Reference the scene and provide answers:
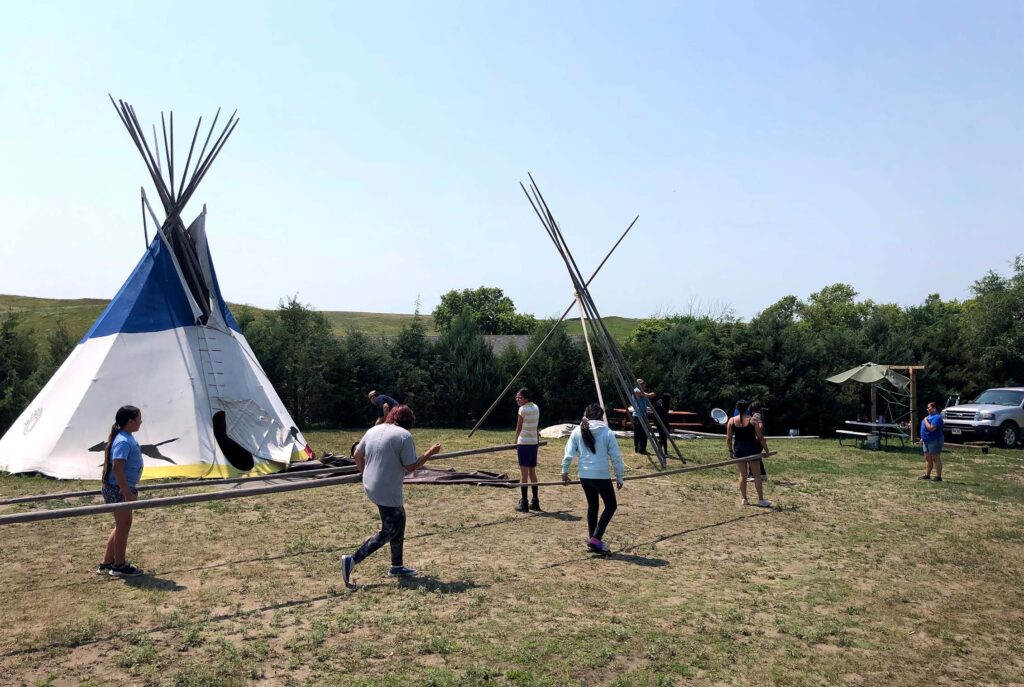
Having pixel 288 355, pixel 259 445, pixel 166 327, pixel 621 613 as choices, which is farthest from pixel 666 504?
pixel 288 355

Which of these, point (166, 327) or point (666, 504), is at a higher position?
point (166, 327)

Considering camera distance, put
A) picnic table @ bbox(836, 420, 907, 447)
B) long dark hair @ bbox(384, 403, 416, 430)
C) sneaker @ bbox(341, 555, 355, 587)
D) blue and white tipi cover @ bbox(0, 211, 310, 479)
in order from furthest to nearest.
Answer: picnic table @ bbox(836, 420, 907, 447), blue and white tipi cover @ bbox(0, 211, 310, 479), long dark hair @ bbox(384, 403, 416, 430), sneaker @ bbox(341, 555, 355, 587)

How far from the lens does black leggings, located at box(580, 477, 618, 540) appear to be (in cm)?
776

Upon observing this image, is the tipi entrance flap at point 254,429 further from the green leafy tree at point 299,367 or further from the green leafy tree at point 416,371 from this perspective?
the green leafy tree at point 416,371

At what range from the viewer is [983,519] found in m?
10.2

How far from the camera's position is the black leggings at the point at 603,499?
7758mm

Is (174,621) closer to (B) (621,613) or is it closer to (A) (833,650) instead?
(B) (621,613)

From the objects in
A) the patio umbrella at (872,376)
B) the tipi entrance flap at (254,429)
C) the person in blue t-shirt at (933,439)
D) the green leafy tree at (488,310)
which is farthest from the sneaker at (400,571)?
the green leafy tree at (488,310)

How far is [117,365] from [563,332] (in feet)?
49.0

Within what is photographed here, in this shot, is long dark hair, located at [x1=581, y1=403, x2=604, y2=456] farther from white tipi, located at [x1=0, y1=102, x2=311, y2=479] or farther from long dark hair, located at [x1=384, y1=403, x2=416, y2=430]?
white tipi, located at [x1=0, y1=102, x2=311, y2=479]

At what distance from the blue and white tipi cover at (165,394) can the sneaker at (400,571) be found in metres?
6.45

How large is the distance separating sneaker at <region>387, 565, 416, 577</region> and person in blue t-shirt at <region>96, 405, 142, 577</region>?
2.22 m

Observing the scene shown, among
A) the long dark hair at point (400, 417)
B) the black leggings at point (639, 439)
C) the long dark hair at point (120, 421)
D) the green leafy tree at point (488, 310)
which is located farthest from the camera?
the green leafy tree at point (488, 310)

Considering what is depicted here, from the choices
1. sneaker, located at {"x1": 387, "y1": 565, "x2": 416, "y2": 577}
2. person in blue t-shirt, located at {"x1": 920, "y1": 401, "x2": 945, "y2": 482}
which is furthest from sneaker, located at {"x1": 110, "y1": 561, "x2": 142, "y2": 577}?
person in blue t-shirt, located at {"x1": 920, "y1": 401, "x2": 945, "y2": 482}
